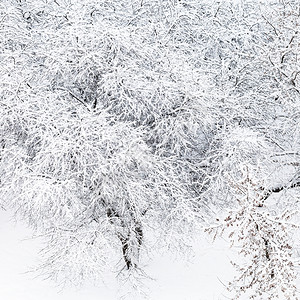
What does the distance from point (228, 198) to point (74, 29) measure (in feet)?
19.7

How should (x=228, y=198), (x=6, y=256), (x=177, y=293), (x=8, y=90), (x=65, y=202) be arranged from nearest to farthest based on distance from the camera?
(x=65, y=202), (x=8, y=90), (x=177, y=293), (x=228, y=198), (x=6, y=256)

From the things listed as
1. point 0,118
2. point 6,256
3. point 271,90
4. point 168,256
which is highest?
point 271,90

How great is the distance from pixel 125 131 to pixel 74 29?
3.01m

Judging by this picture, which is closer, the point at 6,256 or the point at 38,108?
the point at 38,108

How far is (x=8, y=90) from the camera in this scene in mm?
10492

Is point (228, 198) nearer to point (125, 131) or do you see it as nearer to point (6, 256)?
point (125, 131)

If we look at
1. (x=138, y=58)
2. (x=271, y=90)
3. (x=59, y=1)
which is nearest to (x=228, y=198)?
(x=271, y=90)

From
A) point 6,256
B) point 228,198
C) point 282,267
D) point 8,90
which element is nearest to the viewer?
point 282,267

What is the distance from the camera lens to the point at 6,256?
13242 mm

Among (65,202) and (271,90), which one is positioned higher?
(271,90)

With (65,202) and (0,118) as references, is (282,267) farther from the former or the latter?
(0,118)

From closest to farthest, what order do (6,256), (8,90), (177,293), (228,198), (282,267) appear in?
(282,267) < (8,90) < (177,293) < (228,198) < (6,256)

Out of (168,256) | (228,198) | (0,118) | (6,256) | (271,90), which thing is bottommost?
(6,256)

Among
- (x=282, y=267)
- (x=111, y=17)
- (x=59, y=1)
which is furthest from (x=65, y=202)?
(x=59, y=1)
